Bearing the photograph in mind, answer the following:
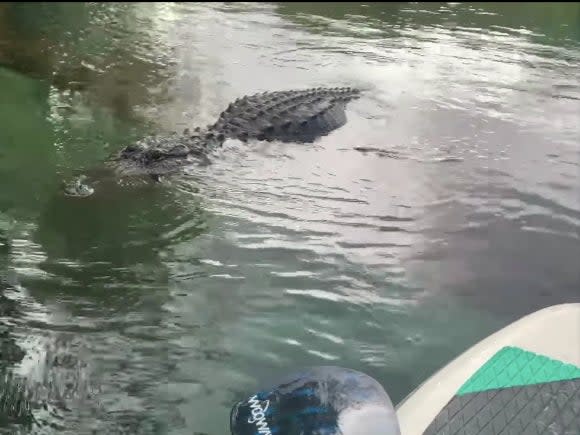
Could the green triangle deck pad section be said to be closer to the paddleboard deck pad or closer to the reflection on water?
the paddleboard deck pad

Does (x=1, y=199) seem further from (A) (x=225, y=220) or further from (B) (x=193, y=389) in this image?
(B) (x=193, y=389)

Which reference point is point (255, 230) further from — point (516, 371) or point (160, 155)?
point (516, 371)

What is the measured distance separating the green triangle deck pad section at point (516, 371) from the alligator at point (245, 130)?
3124 mm

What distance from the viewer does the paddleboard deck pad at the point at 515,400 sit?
2525 mm

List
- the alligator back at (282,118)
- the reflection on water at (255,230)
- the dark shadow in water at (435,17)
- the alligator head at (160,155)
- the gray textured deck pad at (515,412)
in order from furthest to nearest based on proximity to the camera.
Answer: the dark shadow in water at (435,17)
the alligator back at (282,118)
the alligator head at (160,155)
the reflection on water at (255,230)
the gray textured deck pad at (515,412)

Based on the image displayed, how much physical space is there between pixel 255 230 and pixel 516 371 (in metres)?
2.14

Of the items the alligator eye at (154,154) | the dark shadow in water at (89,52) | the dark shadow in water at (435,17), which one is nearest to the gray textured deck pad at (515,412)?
the alligator eye at (154,154)

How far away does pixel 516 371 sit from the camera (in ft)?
9.25

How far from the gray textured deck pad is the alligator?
3.21 metres

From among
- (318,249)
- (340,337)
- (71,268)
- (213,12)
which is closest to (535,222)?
(318,249)

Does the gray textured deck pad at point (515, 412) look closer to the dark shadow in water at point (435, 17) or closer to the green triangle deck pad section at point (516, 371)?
the green triangle deck pad section at point (516, 371)

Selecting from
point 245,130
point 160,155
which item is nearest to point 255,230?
point 160,155

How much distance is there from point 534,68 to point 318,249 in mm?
5717

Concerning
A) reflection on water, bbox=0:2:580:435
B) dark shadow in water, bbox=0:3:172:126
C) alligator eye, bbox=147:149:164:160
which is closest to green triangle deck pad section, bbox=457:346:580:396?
reflection on water, bbox=0:2:580:435
